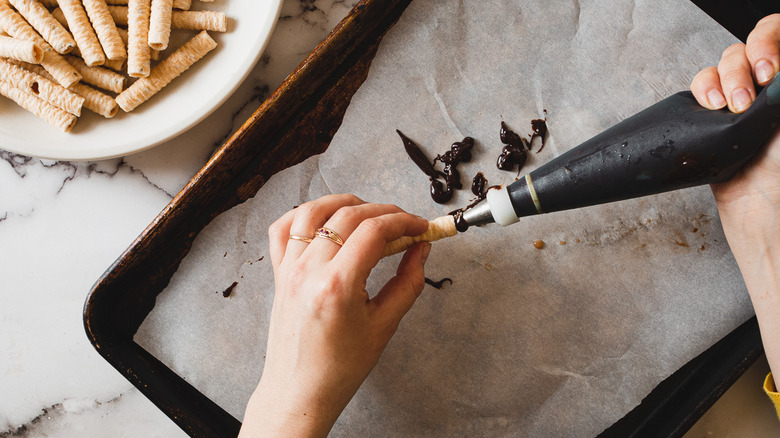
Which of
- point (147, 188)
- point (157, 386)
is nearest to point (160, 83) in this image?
point (147, 188)

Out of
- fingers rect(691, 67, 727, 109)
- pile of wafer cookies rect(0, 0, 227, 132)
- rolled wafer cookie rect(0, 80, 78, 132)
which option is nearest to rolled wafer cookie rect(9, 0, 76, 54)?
pile of wafer cookies rect(0, 0, 227, 132)

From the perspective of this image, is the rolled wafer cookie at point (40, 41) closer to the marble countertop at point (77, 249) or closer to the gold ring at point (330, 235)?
the marble countertop at point (77, 249)

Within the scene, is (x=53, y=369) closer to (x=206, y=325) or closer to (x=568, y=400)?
(x=206, y=325)

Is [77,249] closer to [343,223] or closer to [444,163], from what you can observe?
[343,223]

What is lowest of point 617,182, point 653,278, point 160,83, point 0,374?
point 0,374

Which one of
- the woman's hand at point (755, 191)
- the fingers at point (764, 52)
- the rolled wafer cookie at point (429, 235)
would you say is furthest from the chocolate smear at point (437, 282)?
the fingers at point (764, 52)
